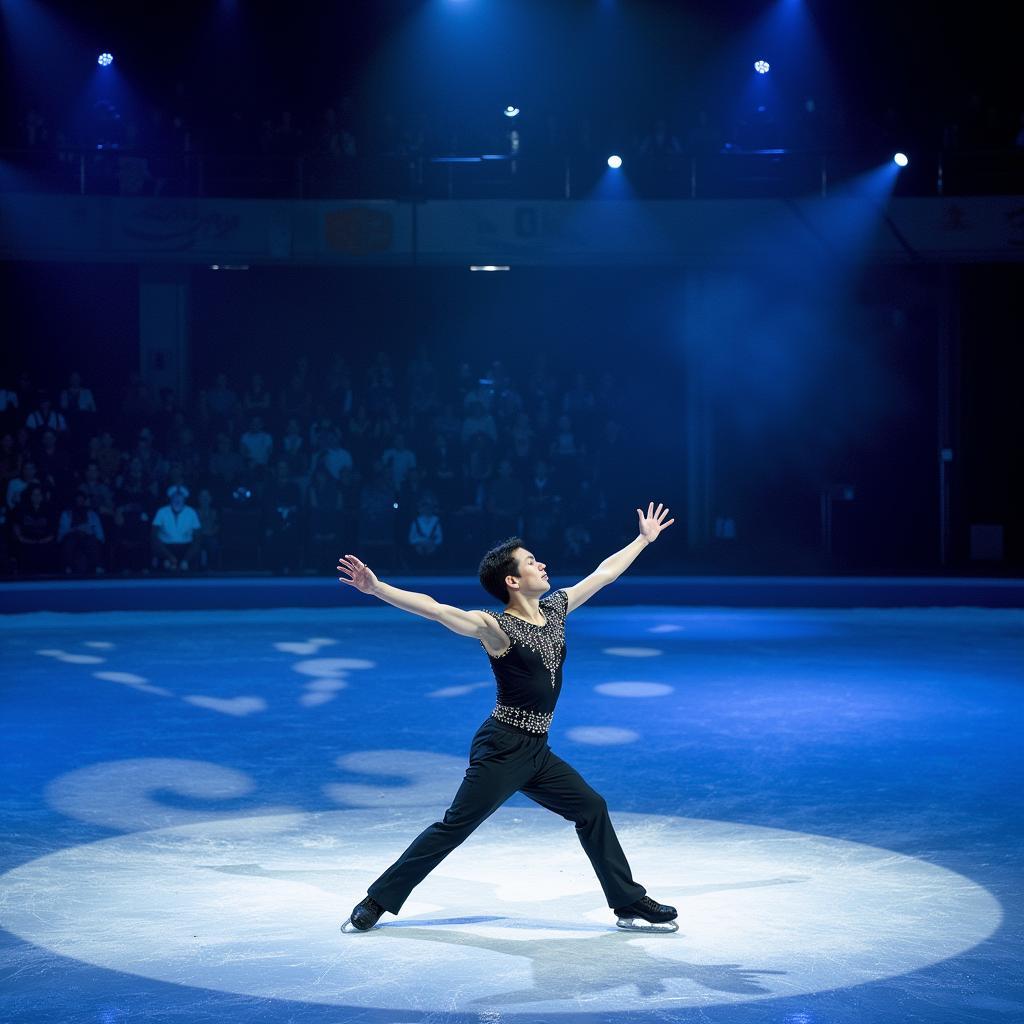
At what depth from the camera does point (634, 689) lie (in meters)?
10.5

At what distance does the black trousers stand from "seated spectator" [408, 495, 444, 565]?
39.0 feet

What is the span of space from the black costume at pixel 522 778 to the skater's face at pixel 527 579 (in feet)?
0.35

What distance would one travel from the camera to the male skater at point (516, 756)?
192 inches

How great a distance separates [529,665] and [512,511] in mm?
12179

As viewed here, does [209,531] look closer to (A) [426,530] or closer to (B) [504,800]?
(A) [426,530]

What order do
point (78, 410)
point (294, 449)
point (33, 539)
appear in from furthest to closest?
1. point (78, 410)
2. point (294, 449)
3. point (33, 539)

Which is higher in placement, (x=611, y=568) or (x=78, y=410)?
(x=78, y=410)

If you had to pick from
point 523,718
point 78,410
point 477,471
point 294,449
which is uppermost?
point 78,410

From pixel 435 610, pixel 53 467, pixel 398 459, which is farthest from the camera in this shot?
→ pixel 398 459

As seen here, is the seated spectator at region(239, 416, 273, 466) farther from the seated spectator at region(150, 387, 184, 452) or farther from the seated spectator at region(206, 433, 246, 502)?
the seated spectator at region(150, 387, 184, 452)

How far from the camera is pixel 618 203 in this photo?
63.7 feet

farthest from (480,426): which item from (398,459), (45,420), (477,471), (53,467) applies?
(45,420)

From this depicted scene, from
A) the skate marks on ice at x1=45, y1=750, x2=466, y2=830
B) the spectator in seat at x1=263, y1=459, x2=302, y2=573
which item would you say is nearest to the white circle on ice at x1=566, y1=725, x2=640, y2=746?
the skate marks on ice at x1=45, y1=750, x2=466, y2=830

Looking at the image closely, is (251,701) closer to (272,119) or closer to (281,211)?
(281,211)
